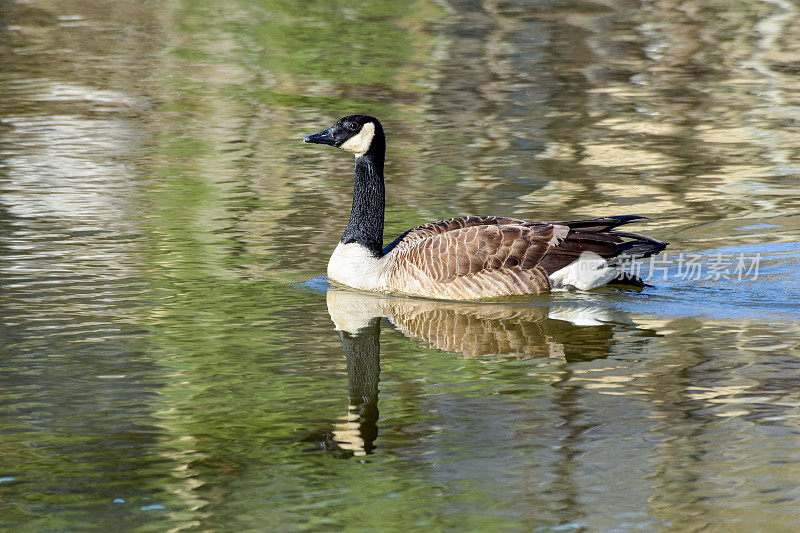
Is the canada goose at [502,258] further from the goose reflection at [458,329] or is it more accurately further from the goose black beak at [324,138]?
the goose black beak at [324,138]

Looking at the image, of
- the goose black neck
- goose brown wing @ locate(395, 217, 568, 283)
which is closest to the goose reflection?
goose brown wing @ locate(395, 217, 568, 283)

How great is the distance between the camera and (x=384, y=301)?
1070 centimetres

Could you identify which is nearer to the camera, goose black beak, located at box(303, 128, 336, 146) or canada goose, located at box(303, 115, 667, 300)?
canada goose, located at box(303, 115, 667, 300)

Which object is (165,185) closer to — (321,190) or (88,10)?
(321,190)

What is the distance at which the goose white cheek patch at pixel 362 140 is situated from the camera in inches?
446

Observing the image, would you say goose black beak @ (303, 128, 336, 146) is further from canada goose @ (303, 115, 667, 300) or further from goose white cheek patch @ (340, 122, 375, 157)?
canada goose @ (303, 115, 667, 300)

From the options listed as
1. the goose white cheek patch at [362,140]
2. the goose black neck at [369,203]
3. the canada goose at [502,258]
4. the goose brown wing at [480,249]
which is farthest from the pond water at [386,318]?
the goose white cheek patch at [362,140]

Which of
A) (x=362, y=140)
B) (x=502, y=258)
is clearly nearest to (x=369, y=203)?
(x=362, y=140)

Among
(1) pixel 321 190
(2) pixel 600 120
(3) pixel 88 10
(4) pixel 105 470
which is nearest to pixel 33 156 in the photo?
(1) pixel 321 190

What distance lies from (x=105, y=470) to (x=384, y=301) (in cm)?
438

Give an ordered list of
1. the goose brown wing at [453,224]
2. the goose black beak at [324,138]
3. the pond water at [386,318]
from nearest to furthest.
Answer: the pond water at [386,318] < the goose brown wing at [453,224] < the goose black beak at [324,138]

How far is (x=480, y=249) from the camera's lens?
10.4 meters

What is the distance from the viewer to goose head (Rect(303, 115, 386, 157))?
11.2 m

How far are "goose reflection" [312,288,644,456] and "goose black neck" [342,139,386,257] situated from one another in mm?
628
